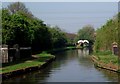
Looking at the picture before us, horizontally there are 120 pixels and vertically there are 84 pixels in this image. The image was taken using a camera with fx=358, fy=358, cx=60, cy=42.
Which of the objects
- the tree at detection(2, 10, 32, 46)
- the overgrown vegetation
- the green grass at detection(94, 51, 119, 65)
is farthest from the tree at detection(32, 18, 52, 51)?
the overgrown vegetation

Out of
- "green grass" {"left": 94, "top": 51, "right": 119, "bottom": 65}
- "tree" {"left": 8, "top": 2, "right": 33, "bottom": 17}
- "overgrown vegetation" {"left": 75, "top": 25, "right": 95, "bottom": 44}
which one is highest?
"tree" {"left": 8, "top": 2, "right": 33, "bottom": 17}

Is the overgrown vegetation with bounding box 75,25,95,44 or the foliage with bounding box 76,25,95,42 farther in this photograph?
the foliage with bounding box 76,25,95,42

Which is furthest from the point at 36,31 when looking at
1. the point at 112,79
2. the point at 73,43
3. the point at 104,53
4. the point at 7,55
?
the point at 73,43

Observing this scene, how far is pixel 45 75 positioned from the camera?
39.4 meters

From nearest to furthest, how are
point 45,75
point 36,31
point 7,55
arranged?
point 45,75 < point 7,55 < point 36,31

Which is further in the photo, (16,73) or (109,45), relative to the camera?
(109,45)

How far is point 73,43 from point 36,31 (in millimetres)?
87121

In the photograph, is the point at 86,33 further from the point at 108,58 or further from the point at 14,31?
the point at 14,31

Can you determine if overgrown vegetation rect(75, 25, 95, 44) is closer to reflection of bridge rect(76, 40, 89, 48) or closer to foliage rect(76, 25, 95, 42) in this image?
foliage rect(76, 25, 95, 42)

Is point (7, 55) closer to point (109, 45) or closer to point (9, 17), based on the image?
point (9, 17)

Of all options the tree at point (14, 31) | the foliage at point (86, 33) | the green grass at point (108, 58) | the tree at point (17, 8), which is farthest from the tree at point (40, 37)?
the foliage at point (86, 33)

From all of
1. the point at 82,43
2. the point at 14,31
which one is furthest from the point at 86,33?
the point at 14,31

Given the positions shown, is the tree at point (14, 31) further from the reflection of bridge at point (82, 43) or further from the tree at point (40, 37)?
the reflection of bridge at point (82, 43)

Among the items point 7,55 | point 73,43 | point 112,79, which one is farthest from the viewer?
point 73,43
